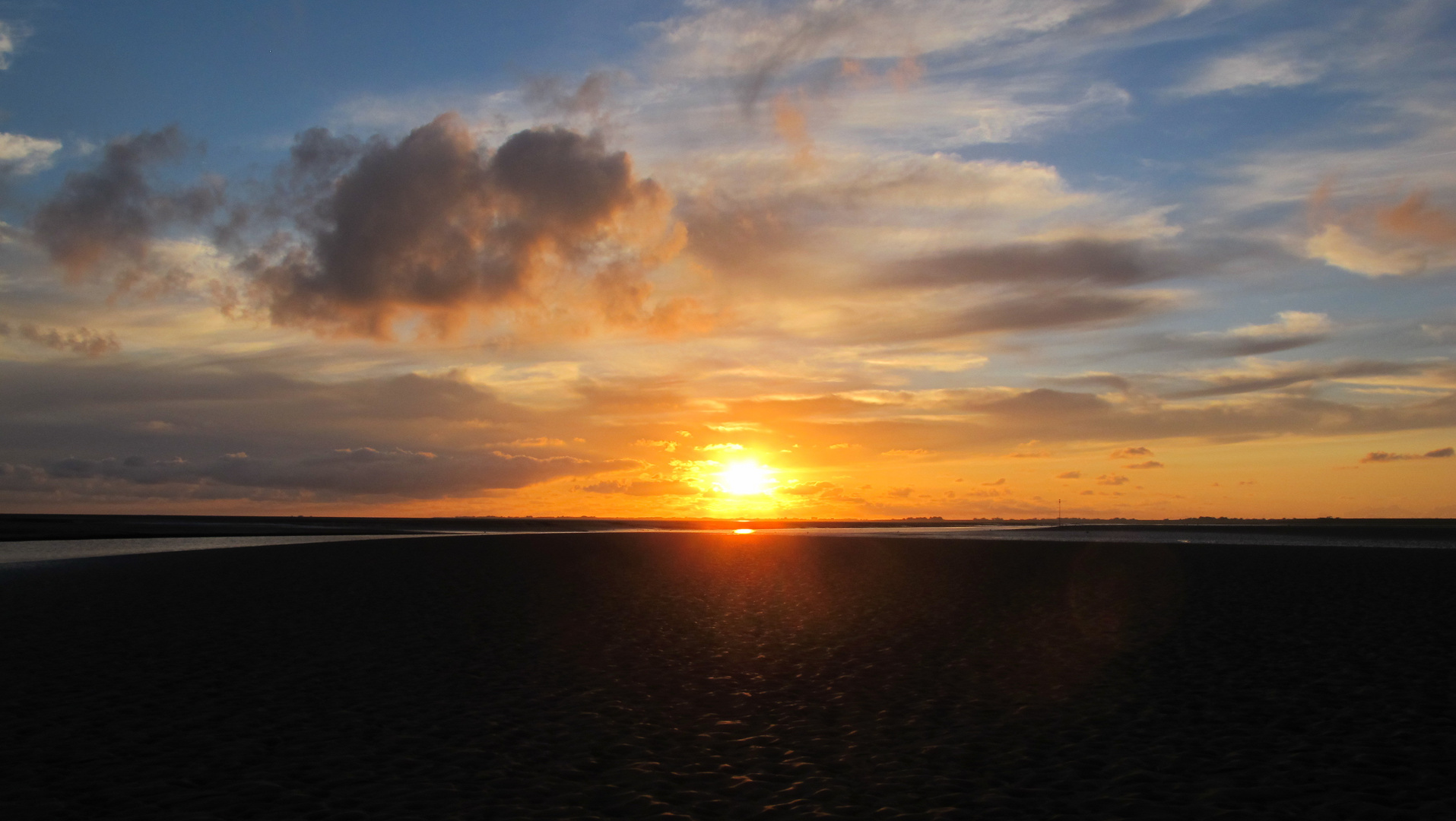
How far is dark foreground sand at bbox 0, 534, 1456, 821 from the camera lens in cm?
1023

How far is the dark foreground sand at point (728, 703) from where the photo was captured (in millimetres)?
10227

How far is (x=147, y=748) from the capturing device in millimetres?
12164

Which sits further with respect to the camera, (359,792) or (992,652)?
(992,652)

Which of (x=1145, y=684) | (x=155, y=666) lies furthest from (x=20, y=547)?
(x=1145, y=684)

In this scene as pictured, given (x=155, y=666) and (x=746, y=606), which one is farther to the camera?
(x=746, y=606)

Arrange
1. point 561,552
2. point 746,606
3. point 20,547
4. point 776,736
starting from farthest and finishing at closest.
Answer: point 20,547 < point 561,552 < point 746,606 < point 776,736

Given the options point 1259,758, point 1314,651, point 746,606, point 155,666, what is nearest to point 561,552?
point 746,606

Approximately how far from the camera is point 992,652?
1948cm

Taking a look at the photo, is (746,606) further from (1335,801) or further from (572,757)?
(1335,801)

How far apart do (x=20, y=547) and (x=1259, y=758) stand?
72333mm

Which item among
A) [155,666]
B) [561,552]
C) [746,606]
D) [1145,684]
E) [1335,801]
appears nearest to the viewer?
[1335,801]

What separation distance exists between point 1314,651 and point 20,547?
72034mm

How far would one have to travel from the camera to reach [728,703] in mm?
15062

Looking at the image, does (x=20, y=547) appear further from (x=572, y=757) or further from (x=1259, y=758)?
(x=1259, y=758)
